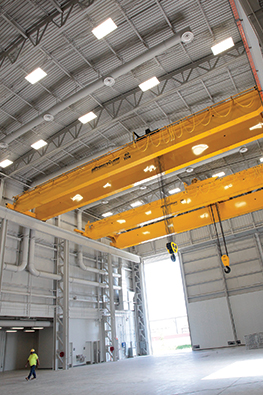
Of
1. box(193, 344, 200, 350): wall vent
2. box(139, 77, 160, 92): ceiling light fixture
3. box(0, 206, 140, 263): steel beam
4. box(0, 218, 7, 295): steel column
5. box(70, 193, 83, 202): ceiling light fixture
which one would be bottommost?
box(193, 344, 200, 350): wall vent

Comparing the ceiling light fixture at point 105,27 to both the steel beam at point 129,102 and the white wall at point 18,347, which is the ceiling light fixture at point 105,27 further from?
the white wall at point 18,347

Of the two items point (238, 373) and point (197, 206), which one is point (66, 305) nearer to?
point (197, 206)

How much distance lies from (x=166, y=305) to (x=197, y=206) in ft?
77.8

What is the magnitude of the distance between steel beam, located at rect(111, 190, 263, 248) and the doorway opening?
31.0ft

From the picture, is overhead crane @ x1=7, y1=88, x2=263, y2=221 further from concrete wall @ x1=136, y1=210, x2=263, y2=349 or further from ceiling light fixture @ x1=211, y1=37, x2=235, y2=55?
concrete wall @ x1=136, y1=210, x2=263, y2=349

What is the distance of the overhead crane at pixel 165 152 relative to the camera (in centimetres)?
1016

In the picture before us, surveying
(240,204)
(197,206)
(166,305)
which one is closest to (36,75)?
(197,206)

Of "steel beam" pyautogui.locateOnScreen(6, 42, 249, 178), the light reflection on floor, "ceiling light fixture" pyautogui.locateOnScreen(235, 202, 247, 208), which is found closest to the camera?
the light reflection on floor

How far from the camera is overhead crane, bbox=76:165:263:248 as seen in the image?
1348 centimetres

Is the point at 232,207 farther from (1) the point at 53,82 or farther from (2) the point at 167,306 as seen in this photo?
(2) the point at 167,306

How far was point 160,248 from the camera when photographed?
2634cm

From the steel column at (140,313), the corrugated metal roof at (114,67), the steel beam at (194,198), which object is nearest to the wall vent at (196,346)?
the steel column at (140,313)

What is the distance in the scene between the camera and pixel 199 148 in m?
11.3

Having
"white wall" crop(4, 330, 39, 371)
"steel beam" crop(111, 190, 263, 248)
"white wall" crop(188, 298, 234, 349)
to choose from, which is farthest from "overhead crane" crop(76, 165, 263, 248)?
"white wall" crop(4, 330, 39, 371)
